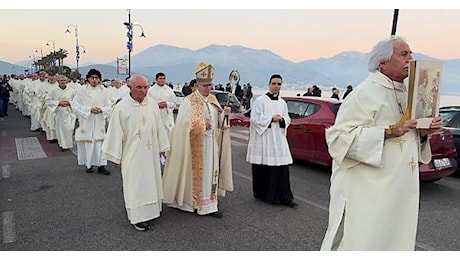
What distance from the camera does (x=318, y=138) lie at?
Result: 7.93 m

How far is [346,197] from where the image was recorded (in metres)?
2.97

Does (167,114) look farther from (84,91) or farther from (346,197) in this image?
(346,197)

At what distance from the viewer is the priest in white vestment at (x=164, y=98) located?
9930 mm

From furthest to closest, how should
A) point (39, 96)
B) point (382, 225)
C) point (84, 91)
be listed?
1. point (39, 96)
2. point (84, 91)
3. point (382, 225)

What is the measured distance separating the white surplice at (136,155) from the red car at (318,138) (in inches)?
139

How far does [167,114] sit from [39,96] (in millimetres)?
5455

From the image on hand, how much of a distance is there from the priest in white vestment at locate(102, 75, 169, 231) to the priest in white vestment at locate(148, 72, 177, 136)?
4756 mm

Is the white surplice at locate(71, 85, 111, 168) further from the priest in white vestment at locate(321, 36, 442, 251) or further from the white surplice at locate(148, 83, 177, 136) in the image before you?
the priest in white vestment at locate(321, 36, 442, 251)

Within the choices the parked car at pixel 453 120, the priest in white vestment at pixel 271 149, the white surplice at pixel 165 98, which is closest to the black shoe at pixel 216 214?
the priest in white vestment at pixel 271 149

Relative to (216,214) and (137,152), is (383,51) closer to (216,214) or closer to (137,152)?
(137,152)

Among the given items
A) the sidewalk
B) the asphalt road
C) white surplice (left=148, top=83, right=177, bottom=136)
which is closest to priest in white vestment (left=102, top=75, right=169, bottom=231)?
the asphalt road

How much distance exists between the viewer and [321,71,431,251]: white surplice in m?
2.83

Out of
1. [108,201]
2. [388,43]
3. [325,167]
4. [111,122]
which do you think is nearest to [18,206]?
[108,201]

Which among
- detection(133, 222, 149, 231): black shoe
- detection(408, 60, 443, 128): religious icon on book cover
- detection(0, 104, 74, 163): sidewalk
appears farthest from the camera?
detection(0, 104, 74, 163): sidewalk
